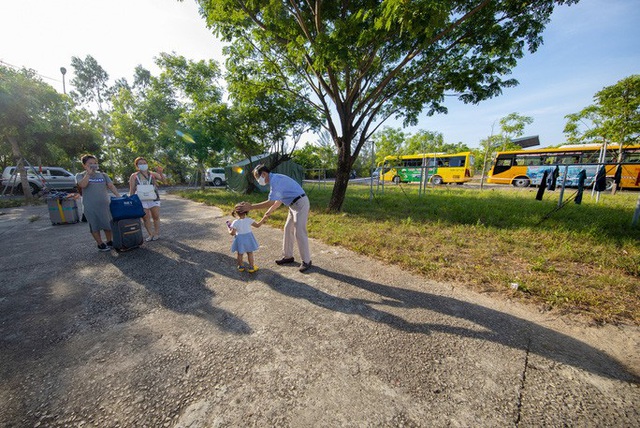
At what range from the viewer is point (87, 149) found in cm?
1700

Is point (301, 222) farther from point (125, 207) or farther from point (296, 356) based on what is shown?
point (125, 207)

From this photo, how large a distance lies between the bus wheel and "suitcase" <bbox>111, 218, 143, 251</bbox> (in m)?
24.4

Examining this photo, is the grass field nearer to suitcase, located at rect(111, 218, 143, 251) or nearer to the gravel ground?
the gravel ground

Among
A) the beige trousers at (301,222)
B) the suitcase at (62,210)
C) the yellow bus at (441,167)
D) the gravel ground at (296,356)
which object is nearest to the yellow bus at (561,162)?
the yellow bus at (441,167)

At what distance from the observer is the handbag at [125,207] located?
4116 mm

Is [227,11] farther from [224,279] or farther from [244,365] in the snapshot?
[244,365]

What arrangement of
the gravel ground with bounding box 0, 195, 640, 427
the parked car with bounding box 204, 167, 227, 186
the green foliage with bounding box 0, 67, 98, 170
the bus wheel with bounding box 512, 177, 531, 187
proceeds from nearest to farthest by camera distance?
the gravel ground with bounding box 0, 195, 640, 427 → the green foliage with bounding box 0, 67, 98, 170 → the bus wheel with bounding box 512, 177, 531, 187 → the parked car with bounding box 204, 167, 227, 186

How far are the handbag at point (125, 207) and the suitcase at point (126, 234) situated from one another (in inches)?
4.6

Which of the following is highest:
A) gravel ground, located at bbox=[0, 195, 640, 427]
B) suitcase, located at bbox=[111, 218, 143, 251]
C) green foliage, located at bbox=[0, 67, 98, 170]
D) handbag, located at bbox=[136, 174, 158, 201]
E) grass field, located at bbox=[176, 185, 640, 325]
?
green foliage, located at bbox=[0, 67, 98, 170]

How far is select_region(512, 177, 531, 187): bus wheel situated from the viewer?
60.1 feet

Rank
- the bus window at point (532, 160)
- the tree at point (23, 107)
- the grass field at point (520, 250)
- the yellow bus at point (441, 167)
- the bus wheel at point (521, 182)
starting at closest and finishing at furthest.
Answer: the grass field at point (520, 250)
the tree at point (23, 107)
the bus window at point (532, 160)
the bus wheel at point (521, 182)
the yellow bus at point (441, 167)

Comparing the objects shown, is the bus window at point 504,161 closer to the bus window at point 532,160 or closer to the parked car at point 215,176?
the bus window at point 532,160

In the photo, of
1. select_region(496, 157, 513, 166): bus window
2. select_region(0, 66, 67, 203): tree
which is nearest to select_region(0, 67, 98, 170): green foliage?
select_region(0, 66, 67, 203): tree

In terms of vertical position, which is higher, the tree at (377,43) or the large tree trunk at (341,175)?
the tree at (377,43)
